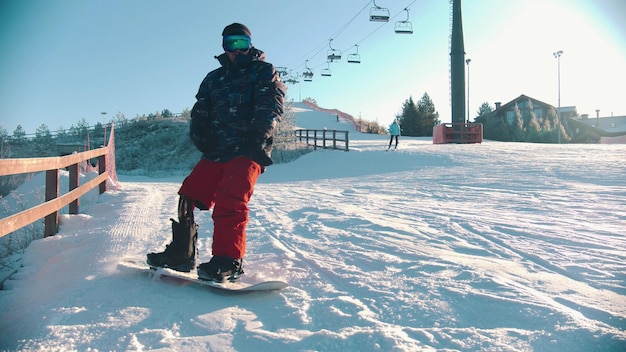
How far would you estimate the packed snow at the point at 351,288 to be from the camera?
2.16m

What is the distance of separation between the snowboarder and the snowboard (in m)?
0.06

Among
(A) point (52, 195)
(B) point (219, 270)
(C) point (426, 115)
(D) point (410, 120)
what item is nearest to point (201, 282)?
(B) point (219, 270)

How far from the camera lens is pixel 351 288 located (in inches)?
115

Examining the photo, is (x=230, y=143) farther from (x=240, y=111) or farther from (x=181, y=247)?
(x=181, y=247)

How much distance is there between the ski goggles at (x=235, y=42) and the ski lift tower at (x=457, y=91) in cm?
2581

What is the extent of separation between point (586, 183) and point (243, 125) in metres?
9.64

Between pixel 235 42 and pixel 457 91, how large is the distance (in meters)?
27.1

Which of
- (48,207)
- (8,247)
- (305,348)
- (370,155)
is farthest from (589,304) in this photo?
(370,155)

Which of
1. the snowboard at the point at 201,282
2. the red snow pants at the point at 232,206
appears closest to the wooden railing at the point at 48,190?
the snowboard at the point at 201,282

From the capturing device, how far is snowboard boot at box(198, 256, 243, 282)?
2.80 meters

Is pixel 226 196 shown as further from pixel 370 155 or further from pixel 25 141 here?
pixel 25 141

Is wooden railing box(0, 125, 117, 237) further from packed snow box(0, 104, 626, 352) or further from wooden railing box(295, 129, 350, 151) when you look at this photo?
wooden railing box(295, 129, 350, 151)

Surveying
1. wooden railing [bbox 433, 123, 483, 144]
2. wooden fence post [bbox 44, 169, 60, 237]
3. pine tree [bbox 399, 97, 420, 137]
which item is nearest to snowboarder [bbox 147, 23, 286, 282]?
wooden fence post [bbox 44, 169, 60, 237]

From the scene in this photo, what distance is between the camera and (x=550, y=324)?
2.27 metres
